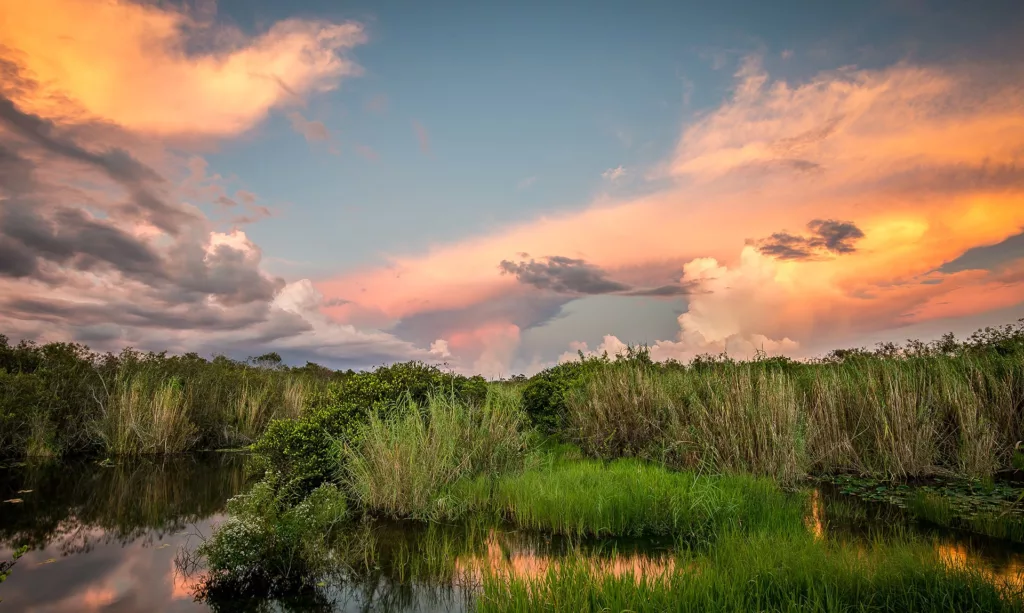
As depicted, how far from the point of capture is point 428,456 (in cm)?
955

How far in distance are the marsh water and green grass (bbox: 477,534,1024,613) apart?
34cm

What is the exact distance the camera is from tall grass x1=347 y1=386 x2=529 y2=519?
9.12 meters

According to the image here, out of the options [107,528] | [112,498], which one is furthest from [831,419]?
[112,498]

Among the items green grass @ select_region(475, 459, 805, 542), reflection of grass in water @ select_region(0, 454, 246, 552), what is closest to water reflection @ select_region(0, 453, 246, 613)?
reflection of grass in water @ select_region(0, 454, 246, 552)

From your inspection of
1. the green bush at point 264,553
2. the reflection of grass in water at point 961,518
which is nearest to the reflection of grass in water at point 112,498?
the green bush at point 264,553

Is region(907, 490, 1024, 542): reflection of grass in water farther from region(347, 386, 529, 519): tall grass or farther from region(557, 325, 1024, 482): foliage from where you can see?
region(347, 386, 529, 519): tall grass

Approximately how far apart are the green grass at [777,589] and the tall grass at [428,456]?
4.17 m

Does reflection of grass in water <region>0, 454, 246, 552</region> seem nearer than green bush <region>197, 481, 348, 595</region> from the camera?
No

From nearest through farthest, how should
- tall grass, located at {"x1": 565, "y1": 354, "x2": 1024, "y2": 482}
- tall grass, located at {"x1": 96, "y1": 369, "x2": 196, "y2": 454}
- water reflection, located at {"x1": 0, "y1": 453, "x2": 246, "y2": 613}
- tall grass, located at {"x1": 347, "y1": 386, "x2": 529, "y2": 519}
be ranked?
water reflection, located at {"x1": 0, "y1": 453, "x2": 246, "y2": 613}, tall grass, located at {"x1": 347, "y1": 386, "x2": 529, "y2": 519}, tall grass, located at {"x1": 565, "y1": 354, "x2": 1024, "y2": 482}, tall grass, located at {"x1": 96, "y1": 369, "x2": 196, "y2": 454}

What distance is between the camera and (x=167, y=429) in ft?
55.5

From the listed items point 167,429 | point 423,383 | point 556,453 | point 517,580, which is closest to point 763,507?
point 517,580

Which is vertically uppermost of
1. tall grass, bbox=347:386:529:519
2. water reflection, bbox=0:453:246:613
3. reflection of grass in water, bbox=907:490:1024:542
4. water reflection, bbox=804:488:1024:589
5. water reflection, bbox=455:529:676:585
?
tall grass, bbox=347:386:529:519

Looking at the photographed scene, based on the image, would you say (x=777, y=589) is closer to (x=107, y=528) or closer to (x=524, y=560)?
(x=524, y=560)

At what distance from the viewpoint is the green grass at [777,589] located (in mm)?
4488
